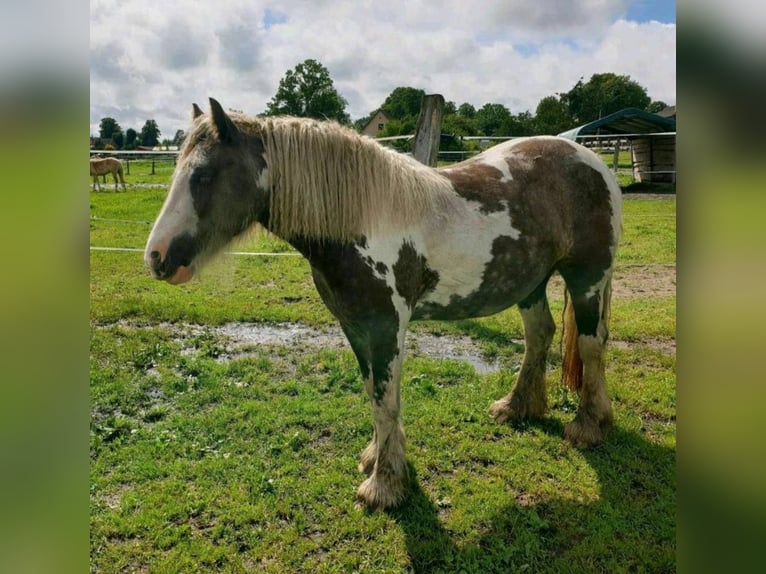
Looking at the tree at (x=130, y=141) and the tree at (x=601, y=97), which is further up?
the tree at (x=601, y=97)

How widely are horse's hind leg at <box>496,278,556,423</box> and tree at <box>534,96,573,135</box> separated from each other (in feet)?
69.7

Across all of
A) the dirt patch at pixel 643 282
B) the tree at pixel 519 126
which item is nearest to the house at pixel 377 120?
the tree at pixel 519 126

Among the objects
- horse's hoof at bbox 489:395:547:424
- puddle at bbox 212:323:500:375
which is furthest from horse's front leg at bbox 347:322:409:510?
puddle at bbox 212:323:500:375

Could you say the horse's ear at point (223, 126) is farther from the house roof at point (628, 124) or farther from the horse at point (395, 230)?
the house roof at point (628, 124)

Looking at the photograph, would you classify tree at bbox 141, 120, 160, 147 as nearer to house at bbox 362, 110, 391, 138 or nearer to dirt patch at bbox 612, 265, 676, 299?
dirt patch at bbox 612, 265, 676, 299

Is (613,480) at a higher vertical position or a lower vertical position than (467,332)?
lower

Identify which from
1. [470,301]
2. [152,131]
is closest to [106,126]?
[470,301]

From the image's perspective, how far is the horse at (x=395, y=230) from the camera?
7.85 feet

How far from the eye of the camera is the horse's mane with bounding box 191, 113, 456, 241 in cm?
255
